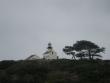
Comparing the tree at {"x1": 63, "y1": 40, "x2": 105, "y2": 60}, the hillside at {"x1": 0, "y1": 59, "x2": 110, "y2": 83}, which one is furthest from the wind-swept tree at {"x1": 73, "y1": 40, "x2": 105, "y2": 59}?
the hillside at {"x1": 0, "y1": 59, "x2": 110, "y2": 83}

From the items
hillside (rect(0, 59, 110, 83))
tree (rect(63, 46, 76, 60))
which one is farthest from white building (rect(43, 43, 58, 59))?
hillside (rect(0, 59, 110, 83))

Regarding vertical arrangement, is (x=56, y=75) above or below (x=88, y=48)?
below

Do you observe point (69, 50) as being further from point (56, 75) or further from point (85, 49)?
point (56, 75)

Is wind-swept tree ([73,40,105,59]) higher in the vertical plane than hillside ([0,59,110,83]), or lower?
higher

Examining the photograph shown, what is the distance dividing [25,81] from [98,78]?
7736 millimetres

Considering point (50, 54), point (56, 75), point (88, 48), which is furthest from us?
point (50, 54)

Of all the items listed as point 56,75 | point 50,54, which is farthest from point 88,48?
point 56,75

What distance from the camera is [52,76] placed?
27250mm

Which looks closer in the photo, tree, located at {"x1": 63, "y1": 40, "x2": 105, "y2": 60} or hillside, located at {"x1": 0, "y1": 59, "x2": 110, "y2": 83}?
hillside, located at {"x1": 0, "y1": 59, "x2": 110, "y2": 83}

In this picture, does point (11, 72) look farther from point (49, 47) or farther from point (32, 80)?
point (49, 47)

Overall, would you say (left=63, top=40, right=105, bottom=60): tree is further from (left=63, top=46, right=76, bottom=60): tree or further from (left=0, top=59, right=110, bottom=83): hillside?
(left=0, top=59, right=110, bottom=83): hillside

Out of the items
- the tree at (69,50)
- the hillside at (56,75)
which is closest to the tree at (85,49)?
the tree at (69,50)

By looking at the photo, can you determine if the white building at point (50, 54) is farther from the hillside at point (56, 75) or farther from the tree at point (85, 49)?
the hillside at point (56, 75)

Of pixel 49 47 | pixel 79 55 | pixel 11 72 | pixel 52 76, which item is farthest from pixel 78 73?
pixel 49 47
